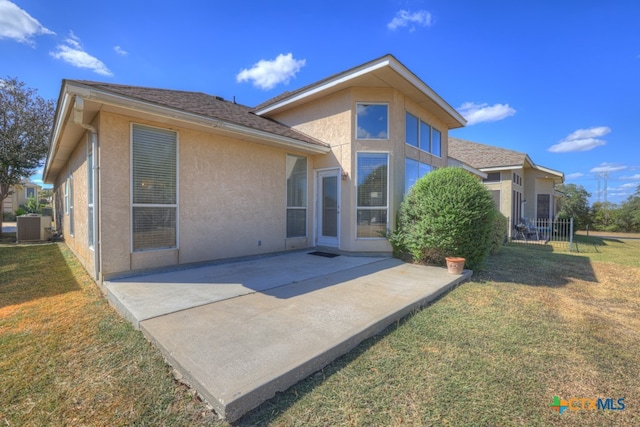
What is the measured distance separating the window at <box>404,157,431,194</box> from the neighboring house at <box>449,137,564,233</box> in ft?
24.2

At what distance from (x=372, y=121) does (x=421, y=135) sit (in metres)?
2.57

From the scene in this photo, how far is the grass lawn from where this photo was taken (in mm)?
2082

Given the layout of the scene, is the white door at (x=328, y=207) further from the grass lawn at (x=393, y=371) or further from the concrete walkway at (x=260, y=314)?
the grass lawn at (x=393, y=371)

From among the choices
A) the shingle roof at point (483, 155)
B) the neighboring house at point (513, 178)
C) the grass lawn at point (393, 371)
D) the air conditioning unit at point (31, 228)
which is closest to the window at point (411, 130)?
the grass lawn at point (393, 371)

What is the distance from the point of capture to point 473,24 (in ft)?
27.8

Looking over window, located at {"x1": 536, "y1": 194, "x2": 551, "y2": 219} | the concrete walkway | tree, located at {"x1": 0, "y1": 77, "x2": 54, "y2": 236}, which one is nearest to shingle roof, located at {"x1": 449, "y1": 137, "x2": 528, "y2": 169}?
window, located at {"x1": 536, "y1": 194, "x2": 551, "y2": 219}

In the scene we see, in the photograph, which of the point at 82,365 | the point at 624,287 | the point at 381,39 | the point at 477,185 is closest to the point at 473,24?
the point at 381,39

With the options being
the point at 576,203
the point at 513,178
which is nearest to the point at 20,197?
the point at 513,178

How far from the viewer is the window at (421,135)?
8836mm

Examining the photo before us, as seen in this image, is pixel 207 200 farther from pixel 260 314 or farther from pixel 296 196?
pixel 260 314

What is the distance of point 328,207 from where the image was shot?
848 cm

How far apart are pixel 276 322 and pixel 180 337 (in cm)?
106

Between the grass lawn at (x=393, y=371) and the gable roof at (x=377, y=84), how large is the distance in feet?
18.8

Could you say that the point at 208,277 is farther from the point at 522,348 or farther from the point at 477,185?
the point at 477,185
